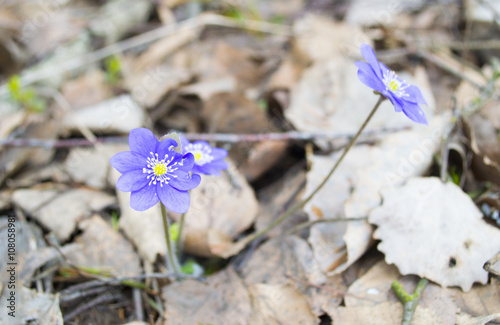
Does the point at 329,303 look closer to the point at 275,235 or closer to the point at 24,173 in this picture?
the point at 275,235

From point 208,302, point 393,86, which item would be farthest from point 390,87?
point 208,302

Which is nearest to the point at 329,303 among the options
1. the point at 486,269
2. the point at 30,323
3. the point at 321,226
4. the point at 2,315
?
the point at 321,226

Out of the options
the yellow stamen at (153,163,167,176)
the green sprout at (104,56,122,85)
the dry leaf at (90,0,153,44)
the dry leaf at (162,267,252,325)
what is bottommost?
the dry leaf at (162,267,252,325)

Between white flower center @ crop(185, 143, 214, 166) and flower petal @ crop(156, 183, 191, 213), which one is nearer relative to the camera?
flower petal @ crop(156, 183, 191, 213)

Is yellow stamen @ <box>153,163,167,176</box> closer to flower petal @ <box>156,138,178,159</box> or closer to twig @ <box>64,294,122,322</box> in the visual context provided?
flower petal @ <box>156,138,178,159</box>

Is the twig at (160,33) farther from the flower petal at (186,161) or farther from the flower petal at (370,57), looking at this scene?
the flower petal at (186,161)

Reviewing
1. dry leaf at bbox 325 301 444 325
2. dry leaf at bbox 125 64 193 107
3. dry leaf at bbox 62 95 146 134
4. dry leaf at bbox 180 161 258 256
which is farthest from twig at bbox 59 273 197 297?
dry leaf at bbox 125 64 193 107

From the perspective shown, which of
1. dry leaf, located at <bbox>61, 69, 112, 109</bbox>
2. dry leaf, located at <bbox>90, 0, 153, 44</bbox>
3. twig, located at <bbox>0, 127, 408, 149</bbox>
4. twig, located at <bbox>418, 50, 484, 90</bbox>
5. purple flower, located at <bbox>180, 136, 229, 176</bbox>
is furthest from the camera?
dry leaf, located at <bbox>90, 0, 153, 44</bbox>
